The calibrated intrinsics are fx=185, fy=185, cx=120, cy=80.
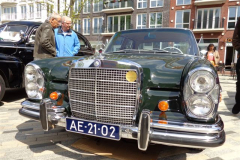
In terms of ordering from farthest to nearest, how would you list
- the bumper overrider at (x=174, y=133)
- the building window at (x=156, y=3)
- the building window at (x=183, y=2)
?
the building window at (x=156, y=3) < the building window at (x=183, y=2) < the bumper overrider at (x=174, y=133)

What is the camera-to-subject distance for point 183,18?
68.9ft

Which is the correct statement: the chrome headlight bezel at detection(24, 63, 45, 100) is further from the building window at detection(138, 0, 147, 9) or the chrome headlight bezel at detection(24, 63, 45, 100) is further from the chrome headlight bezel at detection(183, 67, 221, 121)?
the building window at detection(138, 0, 147, 9)

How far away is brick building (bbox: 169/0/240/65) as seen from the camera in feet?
62.5

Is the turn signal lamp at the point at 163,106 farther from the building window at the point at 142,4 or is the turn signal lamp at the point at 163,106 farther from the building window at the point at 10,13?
the building window at the point at 10,13

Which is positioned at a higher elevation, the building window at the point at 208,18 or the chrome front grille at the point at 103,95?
the building window at the point at 208,18

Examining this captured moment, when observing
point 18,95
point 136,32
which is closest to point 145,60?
point 136,32

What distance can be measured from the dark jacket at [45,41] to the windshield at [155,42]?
1446 millimetres

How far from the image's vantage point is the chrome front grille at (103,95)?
1.83m

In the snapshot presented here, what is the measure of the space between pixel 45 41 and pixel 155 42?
7.41 ft

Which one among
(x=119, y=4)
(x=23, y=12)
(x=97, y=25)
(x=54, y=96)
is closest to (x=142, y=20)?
(x=119, y=4)

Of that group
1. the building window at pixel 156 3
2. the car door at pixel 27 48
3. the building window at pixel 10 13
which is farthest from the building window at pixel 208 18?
the building window at pixel 10 13

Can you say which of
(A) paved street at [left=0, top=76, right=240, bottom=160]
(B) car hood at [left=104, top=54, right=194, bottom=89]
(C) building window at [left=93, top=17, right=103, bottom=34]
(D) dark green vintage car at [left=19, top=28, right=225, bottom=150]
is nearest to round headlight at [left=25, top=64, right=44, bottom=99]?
(D) dark green vintage car at [left=19, top=28, right=225, bottom=150]

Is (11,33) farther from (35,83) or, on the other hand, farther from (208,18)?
(208,18)

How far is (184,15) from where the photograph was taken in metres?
20.9
